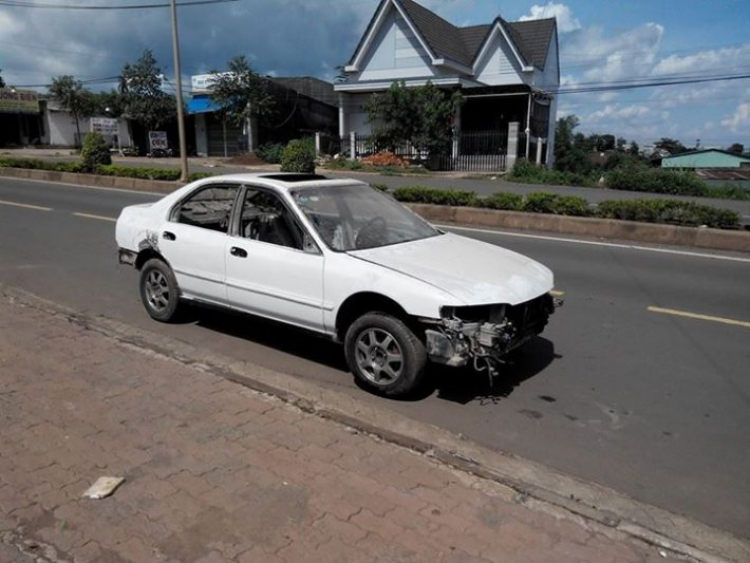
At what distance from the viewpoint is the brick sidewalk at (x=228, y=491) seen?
9.48 ft

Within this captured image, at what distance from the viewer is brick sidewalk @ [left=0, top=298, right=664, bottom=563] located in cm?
289

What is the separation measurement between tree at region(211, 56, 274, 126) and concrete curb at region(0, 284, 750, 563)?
A: 33.4 m

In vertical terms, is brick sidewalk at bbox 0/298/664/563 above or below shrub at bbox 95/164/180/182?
below

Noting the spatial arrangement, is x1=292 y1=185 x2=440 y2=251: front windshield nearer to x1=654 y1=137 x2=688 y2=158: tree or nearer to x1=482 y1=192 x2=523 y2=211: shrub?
x1=482 y1=192 x2=523 y2=211: shrub

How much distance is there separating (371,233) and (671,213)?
8.42 m

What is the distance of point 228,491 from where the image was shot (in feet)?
10.8

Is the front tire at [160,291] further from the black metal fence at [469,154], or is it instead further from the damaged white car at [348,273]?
the black metal fence at [469,154]

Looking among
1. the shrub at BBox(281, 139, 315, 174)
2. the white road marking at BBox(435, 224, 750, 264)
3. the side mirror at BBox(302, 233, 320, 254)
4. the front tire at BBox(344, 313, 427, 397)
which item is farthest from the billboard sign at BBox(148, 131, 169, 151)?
the front tire at BBox(344, 313, 427, 397)

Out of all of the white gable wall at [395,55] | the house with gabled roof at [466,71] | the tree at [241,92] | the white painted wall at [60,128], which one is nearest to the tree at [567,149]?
the house with gabled roof at [466,71]

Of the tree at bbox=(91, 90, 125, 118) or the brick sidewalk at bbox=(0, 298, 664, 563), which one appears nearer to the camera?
the brick sidewalk at bbox=(0, 298, 664, 563)

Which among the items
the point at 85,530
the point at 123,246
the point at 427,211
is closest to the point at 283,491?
the point at 85,530

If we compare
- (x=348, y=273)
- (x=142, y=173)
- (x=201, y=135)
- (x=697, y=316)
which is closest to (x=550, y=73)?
(x=201, y=135)

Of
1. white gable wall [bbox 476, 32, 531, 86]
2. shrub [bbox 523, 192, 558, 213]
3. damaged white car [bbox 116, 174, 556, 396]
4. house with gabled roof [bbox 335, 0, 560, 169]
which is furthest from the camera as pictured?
white gable wall [bbox 476, 32, 531, 86]

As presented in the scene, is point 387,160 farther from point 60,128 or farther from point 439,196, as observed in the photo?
point 60,128
